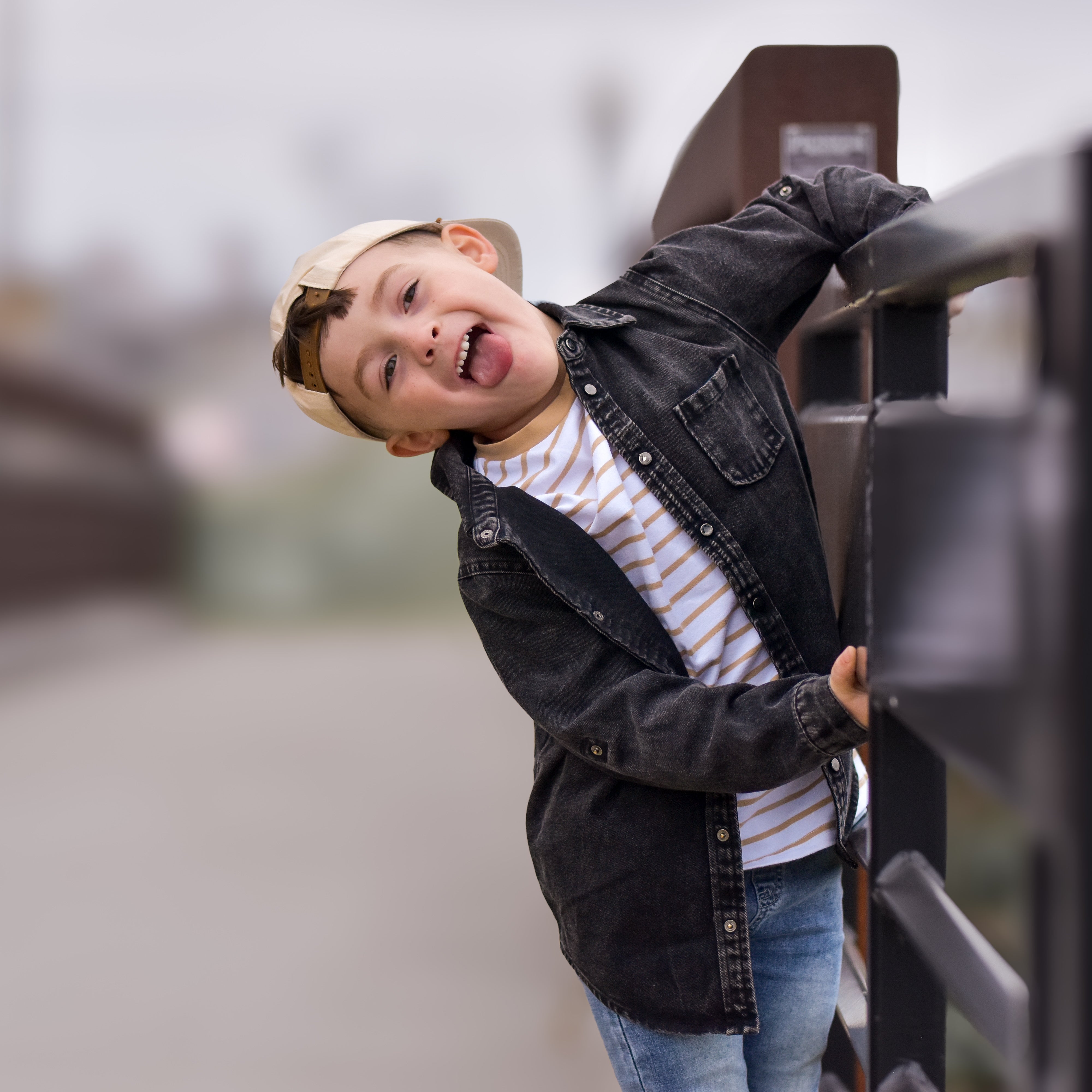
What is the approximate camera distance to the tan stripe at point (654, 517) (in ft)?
2.85

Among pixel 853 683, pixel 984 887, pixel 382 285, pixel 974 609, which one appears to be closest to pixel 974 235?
pixel 974 609

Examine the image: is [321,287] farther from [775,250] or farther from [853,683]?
[853,683]

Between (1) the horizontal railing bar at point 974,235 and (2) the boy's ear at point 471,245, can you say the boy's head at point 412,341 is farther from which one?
(1) the horizontal railing bar at point 974,235

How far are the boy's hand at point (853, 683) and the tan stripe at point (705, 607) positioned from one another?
19 cm

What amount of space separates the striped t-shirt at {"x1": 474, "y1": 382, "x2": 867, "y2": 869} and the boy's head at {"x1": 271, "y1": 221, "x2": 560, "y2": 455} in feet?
0.12

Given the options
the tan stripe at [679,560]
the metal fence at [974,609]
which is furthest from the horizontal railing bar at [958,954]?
the tan stripe at [679,560]

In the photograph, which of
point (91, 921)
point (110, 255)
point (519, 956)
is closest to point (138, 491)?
point (110, 255)

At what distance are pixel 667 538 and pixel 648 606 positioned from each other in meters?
0.06

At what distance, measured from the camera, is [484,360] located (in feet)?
2.85

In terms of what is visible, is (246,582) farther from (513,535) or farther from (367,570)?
(513,535)

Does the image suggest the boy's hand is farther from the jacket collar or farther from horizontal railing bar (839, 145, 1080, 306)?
the jacket collar

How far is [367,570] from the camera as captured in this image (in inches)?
63.3

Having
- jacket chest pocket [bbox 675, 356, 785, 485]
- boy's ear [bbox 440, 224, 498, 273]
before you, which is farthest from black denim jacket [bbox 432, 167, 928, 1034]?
boy's ear [bbox 440, 224, 498, 273]

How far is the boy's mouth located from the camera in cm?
86
